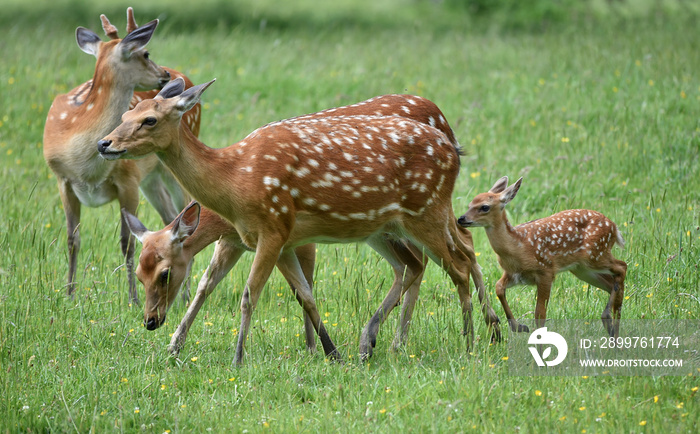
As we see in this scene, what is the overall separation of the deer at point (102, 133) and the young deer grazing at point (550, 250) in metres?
3.02

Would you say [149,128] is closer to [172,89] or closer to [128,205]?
[172,89]

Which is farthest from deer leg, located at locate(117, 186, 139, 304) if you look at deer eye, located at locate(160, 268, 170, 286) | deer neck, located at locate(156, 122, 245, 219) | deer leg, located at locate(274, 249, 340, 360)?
deer neck, located at locate(156, 122, 245, 219)

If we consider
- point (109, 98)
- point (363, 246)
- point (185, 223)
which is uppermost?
point (109, 98)

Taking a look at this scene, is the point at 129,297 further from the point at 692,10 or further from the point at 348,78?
the point at 692,10

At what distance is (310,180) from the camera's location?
18.8ft

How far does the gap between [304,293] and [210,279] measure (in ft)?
2.53

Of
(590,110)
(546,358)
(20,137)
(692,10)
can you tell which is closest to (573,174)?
(590,110)

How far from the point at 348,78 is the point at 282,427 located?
9.26 metres

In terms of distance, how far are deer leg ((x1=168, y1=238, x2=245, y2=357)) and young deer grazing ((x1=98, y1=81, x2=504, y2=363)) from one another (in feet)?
1.51

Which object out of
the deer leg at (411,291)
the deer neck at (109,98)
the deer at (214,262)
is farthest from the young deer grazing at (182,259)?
the deer neck at (109,98)

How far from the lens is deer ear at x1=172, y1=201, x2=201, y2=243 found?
20.1ft

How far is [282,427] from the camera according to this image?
14.9 feet

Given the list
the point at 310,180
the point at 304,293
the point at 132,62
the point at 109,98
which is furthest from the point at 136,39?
the point at 304,293

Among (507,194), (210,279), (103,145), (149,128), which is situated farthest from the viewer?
(507,194)
